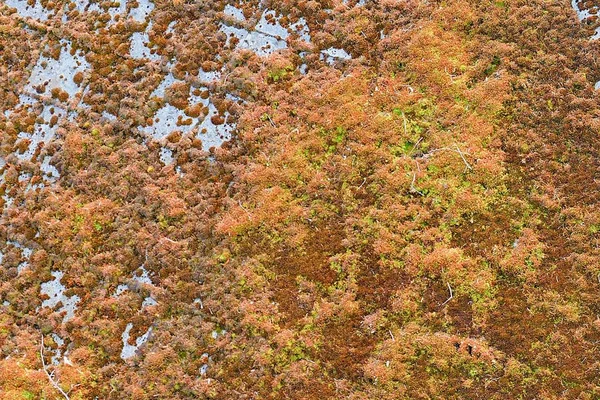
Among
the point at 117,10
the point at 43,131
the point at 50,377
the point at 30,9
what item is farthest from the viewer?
the point at 30,9

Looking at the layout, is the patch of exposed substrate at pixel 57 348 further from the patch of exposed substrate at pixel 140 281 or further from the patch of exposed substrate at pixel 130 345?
the patch of exposed substrate at pixel 140 281

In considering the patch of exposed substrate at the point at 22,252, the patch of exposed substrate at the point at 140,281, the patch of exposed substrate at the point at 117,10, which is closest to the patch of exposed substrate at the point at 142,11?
the patch of exposed substrate at the point at 117,10

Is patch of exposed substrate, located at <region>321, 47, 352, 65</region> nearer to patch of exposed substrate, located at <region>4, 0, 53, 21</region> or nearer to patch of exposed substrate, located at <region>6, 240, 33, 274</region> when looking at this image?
patch of exposed substrate, located at <region>4, 0, 53, 21</region>

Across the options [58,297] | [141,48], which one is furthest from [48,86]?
[58,297]

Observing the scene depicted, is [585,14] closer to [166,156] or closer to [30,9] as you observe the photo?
[166,156]

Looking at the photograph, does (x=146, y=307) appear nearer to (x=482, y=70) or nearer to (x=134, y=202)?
(x=134, y=202)

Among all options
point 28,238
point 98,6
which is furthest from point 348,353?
point 98,6

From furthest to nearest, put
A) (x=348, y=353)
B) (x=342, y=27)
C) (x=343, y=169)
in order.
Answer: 1. (x=342, y=27)
2. (x=343, y=169)
3. (x=348, y=353)
